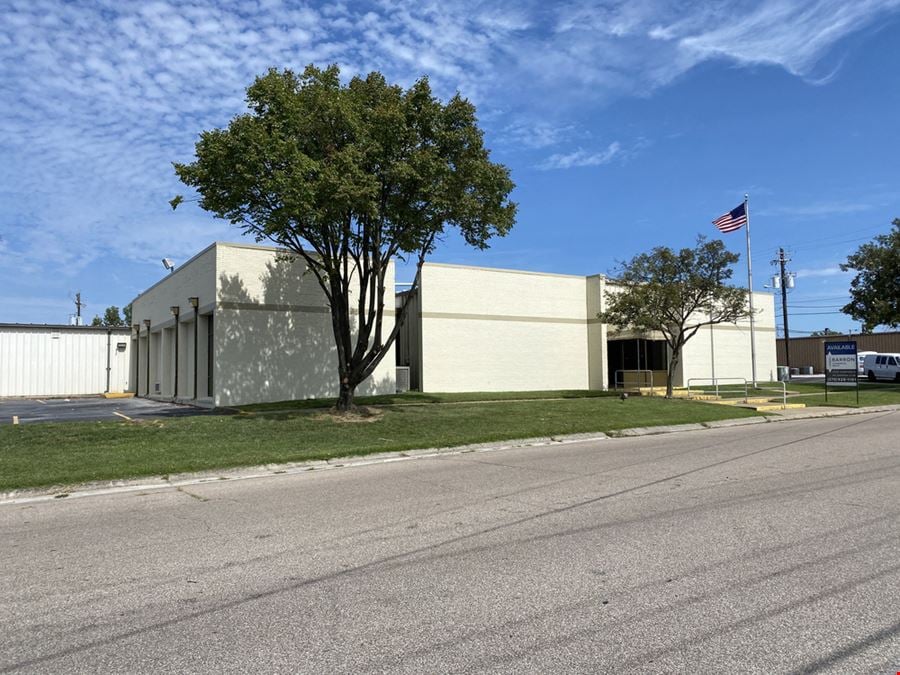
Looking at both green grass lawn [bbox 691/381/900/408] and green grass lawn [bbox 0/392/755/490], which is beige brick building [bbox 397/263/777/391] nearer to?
green grass lawn [bbox 691/381/900/408]

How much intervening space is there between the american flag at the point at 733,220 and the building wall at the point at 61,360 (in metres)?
32.4

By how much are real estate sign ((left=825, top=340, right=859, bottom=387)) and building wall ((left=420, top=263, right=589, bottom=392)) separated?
418 inches

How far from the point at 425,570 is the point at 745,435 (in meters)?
13.4

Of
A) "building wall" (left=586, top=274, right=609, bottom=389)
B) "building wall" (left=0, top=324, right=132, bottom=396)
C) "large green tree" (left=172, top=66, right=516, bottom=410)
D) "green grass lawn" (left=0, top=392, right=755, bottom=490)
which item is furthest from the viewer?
"building wall" (left=0, top=324, right=132, bottom=396)

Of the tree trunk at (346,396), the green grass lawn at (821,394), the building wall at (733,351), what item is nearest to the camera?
the tree trunk at (346,396)

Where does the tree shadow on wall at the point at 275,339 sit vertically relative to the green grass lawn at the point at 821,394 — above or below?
above

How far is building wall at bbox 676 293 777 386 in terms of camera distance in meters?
36.2

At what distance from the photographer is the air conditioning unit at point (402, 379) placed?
28.0 metres

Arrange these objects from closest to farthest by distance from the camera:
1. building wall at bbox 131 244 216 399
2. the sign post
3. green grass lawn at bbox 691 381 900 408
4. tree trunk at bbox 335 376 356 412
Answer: tree trunk at bbox 335 376 356 412, building wall at bbox 131 244 216 399, the sign post, green grass lawn at bbox 691 381 900 408

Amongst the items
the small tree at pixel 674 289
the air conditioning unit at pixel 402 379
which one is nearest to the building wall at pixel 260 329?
the air conditioning unit at pixel 402 379

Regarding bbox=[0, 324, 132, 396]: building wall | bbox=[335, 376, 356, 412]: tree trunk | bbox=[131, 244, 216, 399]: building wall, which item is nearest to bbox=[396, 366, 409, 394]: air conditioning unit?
bbox=[131, 244, 216, 399]: building wall

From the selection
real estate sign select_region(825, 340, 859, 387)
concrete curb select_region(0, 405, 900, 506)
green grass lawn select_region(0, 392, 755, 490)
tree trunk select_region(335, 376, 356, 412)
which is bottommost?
concrete curb select_region(0, 405, 900, 506)

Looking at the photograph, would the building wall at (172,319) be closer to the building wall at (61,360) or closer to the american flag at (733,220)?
the building wall at (61,360)

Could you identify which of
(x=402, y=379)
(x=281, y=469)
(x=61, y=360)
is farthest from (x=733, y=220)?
(x=61, y=360)
